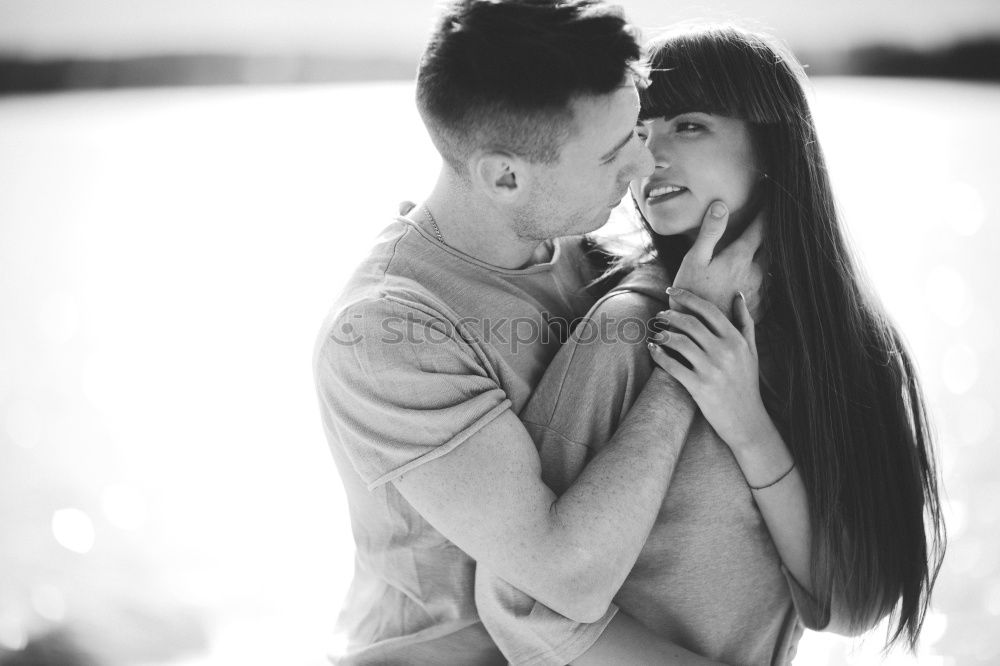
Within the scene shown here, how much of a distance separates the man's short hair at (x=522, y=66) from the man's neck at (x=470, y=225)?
89 mm

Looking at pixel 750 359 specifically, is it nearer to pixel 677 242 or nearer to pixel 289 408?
pixel 677 242

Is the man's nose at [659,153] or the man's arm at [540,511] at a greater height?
the man's nose at [659,153]

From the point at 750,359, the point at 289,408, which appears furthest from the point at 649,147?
the point at 289,408

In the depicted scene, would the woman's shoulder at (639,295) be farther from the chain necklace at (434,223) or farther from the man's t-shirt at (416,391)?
the chain necklace at (434,223)

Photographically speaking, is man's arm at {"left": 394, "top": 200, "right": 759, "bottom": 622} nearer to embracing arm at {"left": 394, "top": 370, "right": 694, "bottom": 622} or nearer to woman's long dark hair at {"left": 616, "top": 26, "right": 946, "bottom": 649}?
embracing arm at {"left": 394, "top": 370, "right": 694, "bottom": 622}

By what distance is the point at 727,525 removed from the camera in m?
1.19

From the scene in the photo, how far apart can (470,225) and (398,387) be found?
12.8 inches

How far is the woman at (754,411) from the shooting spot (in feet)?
3.81

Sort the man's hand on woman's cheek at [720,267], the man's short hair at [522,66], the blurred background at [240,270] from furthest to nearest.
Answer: the blurred background at [240,270] < the man's hand on woman's cheek at [720,267] < the man's short hair at [522,66]

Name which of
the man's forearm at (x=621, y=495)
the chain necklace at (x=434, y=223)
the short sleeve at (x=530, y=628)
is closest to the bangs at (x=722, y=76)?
the chain necklace at (x=434, y=223)

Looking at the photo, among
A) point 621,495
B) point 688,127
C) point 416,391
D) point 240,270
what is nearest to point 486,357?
point 416,391

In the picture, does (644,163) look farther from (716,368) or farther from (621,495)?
(621,495)

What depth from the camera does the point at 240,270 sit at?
408cm

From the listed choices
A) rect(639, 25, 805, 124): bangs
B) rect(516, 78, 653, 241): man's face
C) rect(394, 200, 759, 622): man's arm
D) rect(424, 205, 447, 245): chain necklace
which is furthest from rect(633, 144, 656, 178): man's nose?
rect(394, 200, 759, 622): man's arm
